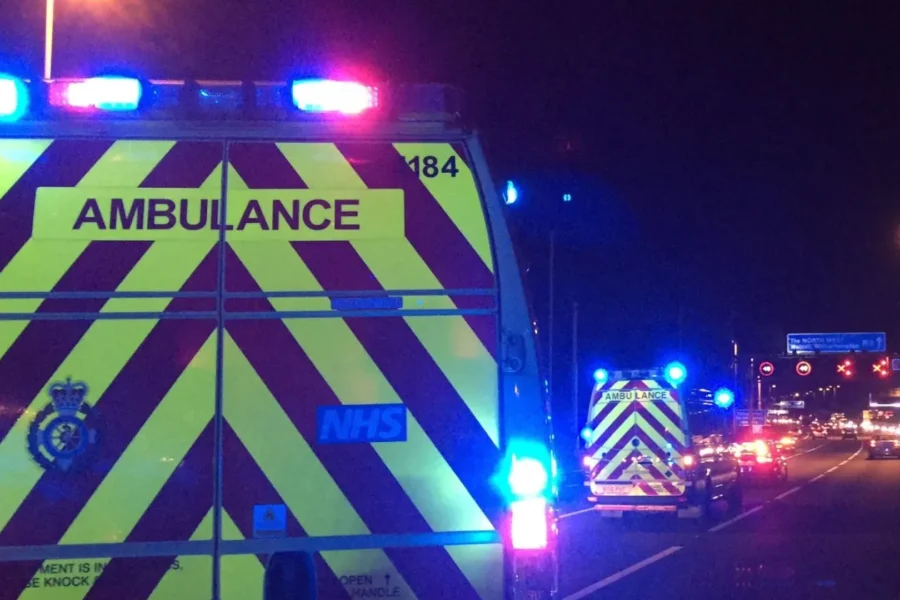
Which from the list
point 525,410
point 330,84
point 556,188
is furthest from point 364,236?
point 556,188

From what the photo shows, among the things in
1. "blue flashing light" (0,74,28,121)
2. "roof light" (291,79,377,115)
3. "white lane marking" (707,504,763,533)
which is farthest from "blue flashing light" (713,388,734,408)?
"blue flashing light" (0,74,28,121)

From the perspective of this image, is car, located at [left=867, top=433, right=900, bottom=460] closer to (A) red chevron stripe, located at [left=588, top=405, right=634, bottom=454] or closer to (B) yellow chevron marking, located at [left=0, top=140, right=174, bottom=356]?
(A) red chevron stripe, located at [left=588, top=405, right=634, bottom=454]

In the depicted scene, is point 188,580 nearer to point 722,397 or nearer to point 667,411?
point 667,411

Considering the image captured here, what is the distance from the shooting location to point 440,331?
4.33 m

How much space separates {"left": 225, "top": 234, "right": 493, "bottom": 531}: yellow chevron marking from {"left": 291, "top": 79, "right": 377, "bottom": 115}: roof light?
2.04 feet

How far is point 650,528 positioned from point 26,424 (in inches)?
699

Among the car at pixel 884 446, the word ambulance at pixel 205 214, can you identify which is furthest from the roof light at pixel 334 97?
the car at pixel 884 446

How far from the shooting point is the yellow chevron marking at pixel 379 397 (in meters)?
4.23

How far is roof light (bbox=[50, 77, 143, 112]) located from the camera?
14.0 feet

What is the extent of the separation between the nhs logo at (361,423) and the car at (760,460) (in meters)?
27.7

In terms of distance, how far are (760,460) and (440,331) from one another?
92.9ft

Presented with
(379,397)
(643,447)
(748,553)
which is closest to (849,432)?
(643,447)

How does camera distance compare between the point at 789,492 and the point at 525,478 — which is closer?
the point at 525,478

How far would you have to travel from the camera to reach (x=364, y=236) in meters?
4.37
